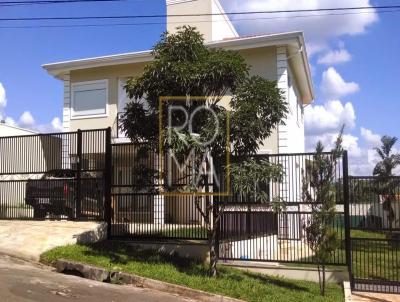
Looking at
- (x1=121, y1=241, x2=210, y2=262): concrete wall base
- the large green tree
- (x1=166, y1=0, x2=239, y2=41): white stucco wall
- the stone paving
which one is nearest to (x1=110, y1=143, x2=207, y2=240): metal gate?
(x1=121, y1=241, x2=210, y2=262): concrete wall base

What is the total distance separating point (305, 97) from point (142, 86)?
16456mm

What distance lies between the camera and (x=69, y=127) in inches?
814

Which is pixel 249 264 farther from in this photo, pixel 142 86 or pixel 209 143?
pixel 142 86

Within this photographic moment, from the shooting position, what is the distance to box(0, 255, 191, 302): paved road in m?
7.97

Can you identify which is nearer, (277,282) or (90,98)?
(277,282)

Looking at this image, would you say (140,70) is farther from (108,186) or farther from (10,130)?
(10,130)

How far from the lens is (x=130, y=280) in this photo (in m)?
9.95

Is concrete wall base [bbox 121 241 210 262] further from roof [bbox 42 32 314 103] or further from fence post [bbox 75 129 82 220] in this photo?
roof [bbox 42 32 314 103]

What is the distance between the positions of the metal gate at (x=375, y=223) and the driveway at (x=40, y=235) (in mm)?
6291

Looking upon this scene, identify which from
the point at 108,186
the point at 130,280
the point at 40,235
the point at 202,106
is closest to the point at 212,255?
the point at 130,280

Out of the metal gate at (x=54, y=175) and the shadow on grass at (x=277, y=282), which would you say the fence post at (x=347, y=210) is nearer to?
the shadow on grass at (x=277, y=282)

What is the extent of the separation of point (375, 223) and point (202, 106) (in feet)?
14.1

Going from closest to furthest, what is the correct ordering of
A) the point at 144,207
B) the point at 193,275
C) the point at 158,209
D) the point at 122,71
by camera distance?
the point at 193,275
the point at 158,209
the point at 144,207
the point at 122,71

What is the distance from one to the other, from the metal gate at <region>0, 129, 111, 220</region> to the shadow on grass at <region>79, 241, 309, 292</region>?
159 centimetres
